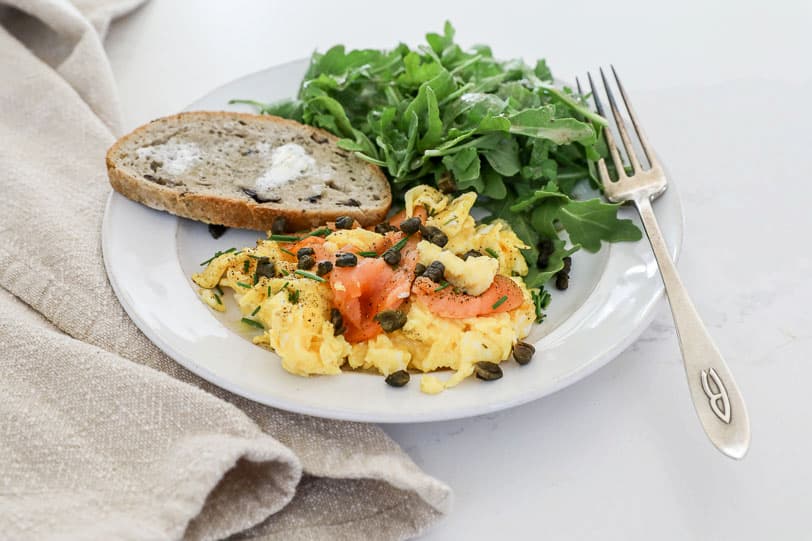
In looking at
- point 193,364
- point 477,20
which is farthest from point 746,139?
point 193,364

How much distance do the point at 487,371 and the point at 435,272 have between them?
1.38 feet

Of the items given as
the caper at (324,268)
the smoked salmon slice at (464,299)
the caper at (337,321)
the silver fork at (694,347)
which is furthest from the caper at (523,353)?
the caper at (324,268)

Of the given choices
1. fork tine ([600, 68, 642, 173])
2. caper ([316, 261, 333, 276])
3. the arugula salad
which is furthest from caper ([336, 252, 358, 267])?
fork tine ([600, 68, 642, 173])

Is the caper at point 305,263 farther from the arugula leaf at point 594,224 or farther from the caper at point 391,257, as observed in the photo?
the arugula leaf at point 594,224

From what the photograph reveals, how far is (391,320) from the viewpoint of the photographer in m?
2.82

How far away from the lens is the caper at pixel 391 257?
3.07m

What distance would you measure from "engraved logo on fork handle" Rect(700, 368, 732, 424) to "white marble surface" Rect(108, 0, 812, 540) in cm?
31

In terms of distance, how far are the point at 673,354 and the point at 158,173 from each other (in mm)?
2402

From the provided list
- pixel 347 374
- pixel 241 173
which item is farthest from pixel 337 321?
pixel 241 173

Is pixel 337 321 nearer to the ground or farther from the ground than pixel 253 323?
farther from the ground

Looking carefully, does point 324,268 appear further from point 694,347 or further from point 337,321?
point 694,347

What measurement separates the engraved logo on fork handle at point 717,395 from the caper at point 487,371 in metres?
0.65

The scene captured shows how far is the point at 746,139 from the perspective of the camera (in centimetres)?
444

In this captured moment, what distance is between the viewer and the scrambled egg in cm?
276
